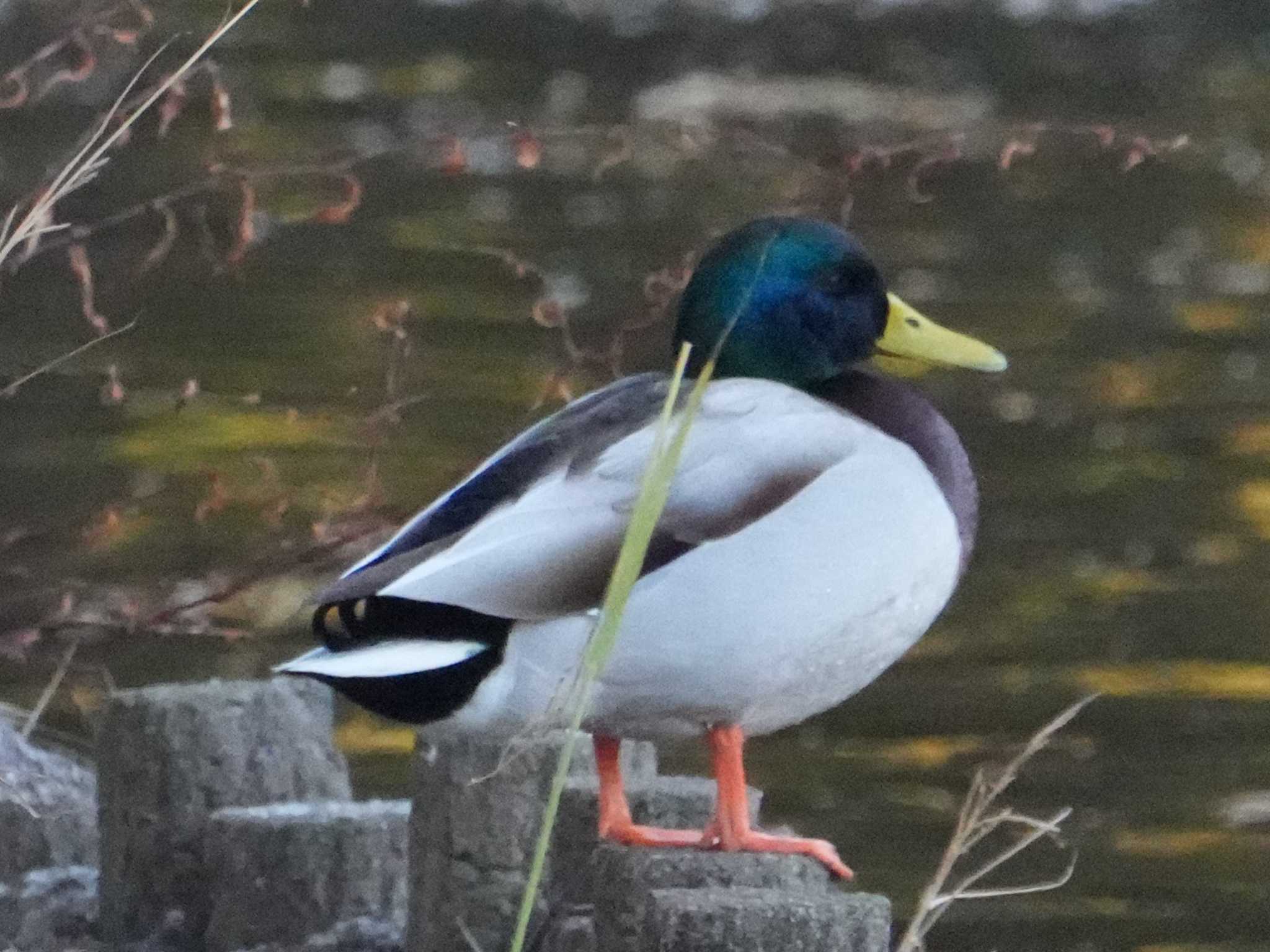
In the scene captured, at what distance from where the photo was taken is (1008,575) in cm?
952

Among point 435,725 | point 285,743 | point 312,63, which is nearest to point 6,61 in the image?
point 312,63

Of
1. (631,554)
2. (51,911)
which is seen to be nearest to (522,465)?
(631,554)

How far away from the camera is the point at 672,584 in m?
3.53

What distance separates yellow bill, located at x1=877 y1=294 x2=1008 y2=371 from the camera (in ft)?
13.0

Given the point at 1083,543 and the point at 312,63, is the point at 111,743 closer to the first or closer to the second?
the point at 1083,543

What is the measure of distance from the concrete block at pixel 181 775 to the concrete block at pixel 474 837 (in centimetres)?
55

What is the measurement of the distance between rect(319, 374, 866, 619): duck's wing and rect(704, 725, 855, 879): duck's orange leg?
0.80ft

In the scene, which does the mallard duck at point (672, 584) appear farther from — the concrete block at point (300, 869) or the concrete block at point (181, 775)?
the concrete block at point (181, 775)

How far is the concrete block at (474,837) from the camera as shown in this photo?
400 centimetres

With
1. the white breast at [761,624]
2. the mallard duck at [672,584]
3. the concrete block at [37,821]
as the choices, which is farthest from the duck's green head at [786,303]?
the concrete block at [37,821]

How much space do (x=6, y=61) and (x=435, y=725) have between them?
8967 mm

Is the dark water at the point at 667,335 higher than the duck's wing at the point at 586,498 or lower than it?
higher

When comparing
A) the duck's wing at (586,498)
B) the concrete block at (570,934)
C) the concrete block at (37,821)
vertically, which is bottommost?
the concrete block at (570,934)

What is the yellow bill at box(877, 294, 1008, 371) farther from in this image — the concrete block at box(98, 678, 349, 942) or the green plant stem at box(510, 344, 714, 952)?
the green plant stem at box(510, 344, 714, 952)
